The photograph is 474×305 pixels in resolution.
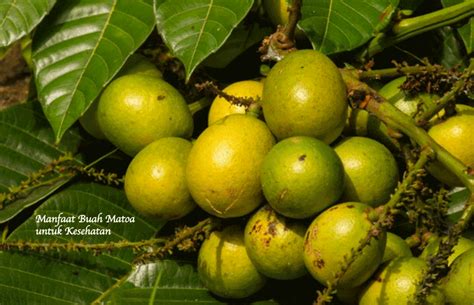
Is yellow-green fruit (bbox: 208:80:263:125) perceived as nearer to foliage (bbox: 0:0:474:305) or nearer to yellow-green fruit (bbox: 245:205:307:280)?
foliage (bbox: 0:0:474:305)

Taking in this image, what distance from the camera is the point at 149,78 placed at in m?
2.22

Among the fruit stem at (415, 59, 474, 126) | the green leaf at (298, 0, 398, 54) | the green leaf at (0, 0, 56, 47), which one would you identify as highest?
the green leaf at (0, 0, 56, 47)

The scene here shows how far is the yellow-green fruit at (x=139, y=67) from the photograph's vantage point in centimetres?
235

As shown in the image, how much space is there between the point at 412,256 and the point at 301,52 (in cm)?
62

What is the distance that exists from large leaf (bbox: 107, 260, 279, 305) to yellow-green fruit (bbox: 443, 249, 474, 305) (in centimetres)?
59

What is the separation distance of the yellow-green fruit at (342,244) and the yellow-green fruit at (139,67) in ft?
2.73

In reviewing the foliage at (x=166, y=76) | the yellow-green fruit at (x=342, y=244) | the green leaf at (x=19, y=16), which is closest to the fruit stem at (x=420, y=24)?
the foliage at (x=166, y=76)

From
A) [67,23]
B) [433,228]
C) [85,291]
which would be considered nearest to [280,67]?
[433,228]

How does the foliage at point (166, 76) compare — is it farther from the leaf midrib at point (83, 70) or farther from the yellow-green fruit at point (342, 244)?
the yellow-green fruit at point (342, 244)

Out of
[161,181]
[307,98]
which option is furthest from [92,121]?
[307,98]

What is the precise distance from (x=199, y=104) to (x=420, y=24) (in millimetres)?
715

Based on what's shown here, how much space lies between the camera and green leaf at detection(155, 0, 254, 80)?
2.02 metres

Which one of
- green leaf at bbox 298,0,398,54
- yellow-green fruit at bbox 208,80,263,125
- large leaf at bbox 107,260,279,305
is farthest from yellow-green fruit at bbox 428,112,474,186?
large leaf at bbox 107,260,279,305

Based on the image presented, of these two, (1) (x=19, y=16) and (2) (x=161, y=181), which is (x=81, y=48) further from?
(2) (x=161, y=181)
